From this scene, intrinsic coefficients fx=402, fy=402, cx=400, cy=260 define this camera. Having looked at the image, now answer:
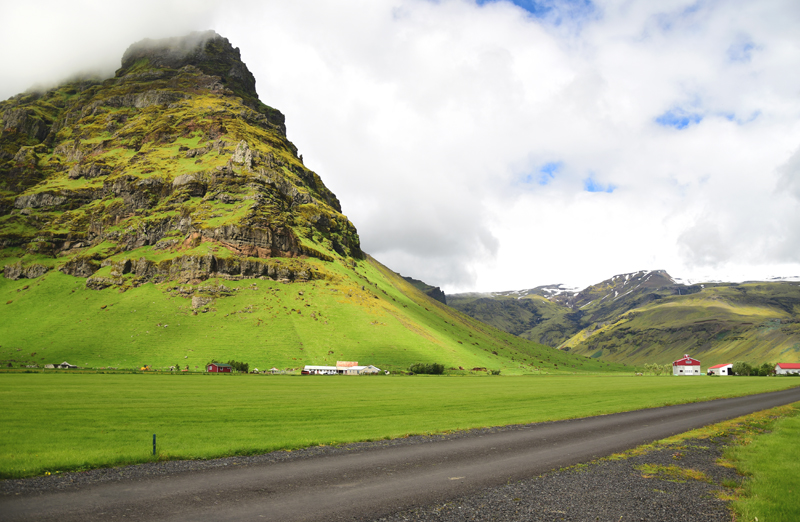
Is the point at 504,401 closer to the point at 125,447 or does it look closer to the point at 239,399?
the point at 239,399

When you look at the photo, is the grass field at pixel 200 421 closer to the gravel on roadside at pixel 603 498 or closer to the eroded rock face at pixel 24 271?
the gravel on roadside at pixel 603 498

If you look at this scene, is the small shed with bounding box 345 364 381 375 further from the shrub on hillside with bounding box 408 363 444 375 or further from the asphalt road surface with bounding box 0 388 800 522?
the asphalt road surface with bounding box 0 388 800 522

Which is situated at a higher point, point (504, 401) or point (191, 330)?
point (191, 330)

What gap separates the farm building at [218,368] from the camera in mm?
108062

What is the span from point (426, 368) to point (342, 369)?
87.4ft

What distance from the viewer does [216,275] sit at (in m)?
156

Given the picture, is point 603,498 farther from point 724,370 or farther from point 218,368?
point 724,370

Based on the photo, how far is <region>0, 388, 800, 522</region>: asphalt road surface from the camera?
43.1 feet

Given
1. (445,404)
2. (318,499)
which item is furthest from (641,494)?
(445,404)

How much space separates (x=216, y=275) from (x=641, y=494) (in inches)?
6395

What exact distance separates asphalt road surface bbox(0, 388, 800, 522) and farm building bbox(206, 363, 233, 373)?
98944mm

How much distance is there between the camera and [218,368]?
108 m

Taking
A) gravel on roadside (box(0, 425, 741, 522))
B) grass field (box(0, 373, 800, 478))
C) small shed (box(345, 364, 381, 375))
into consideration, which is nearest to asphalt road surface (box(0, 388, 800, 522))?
gravel on roadside (box(0, 425, 741, 522))

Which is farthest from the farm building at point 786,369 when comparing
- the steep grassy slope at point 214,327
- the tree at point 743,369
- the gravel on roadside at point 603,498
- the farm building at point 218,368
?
the gravel on roadside at point 603,498
